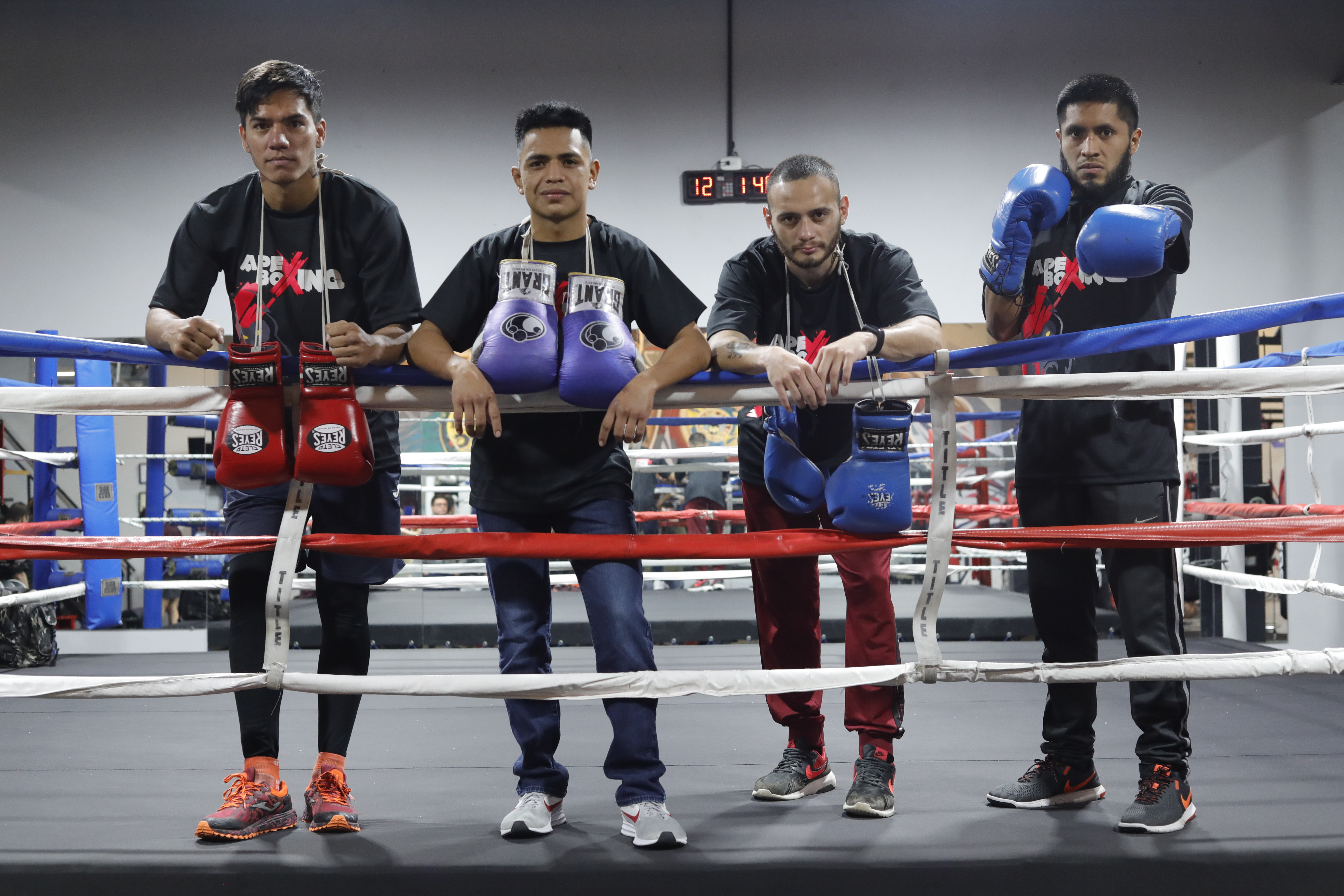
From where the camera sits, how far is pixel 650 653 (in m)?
Answer: 1.41

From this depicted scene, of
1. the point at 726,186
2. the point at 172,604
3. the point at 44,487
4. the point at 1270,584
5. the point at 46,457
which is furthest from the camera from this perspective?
the point at 172,604

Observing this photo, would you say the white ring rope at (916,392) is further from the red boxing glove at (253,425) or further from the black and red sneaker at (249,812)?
the black and red sneaker at (249,812)

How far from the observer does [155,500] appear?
3.84 m

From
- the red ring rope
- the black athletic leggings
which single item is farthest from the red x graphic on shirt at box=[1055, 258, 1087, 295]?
the black athletic leggings

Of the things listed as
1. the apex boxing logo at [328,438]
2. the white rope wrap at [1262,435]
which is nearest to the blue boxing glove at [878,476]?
the apex boxing logo at [328,438]

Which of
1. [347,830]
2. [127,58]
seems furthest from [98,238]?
[347,830]

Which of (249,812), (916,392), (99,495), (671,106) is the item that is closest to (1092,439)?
(916,392)

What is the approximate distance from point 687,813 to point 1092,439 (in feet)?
2.85

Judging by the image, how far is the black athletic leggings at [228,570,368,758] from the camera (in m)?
1.40

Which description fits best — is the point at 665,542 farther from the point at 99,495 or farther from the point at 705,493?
the point at 705,493

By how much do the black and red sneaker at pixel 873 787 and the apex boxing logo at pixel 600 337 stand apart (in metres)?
0.75

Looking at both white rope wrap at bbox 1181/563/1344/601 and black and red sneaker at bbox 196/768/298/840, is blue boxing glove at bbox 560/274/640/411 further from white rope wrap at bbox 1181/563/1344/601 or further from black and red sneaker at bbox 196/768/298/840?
white rope wrap at bbox 1181/563/1344/601

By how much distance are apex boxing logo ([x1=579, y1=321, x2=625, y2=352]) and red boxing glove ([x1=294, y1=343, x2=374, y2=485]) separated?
331 mm

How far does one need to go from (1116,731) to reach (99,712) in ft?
8.12
